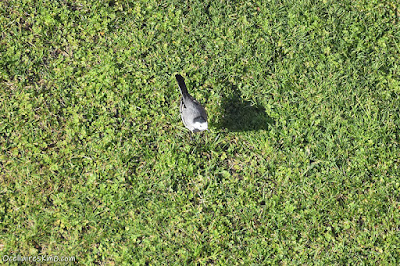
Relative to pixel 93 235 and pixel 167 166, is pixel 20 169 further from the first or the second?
pixel 167 166

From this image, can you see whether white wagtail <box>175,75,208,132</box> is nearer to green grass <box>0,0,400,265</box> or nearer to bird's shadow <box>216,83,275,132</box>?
green grass <box>0,0,400,265</box>

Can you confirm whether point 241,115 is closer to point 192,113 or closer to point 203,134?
point 203,134

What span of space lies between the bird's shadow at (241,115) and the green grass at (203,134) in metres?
0.02

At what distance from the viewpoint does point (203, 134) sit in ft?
17.2

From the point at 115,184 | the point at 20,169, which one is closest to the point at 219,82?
the point at 115,184

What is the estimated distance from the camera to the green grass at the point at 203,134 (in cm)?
489

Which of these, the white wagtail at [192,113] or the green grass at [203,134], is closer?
the white wagtail at [192,113]

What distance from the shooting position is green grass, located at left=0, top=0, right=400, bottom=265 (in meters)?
4.89

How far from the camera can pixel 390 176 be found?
508 centimetres

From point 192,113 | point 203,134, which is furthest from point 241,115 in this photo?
point 192,113

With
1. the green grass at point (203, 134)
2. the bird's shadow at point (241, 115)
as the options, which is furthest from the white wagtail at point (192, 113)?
the bird's shadow at point (241, 115)

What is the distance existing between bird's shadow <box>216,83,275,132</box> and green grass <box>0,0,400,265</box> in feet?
0.06

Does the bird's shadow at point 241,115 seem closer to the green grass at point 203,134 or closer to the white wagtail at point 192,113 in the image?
the green grass at point 203,134

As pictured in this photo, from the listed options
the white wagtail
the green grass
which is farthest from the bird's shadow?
the white wagtail
